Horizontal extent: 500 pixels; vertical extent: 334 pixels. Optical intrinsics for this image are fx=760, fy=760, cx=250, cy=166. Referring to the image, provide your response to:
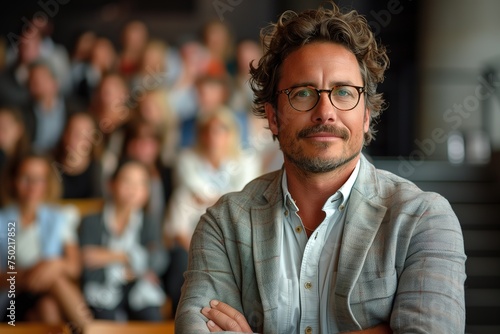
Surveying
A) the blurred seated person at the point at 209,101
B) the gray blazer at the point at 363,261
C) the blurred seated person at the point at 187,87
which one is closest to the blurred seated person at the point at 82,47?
the blurred seated person at the point at 187,87

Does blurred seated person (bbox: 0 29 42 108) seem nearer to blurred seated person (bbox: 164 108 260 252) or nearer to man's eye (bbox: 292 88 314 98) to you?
blurred seated person (bbox: 164 108 260 252)

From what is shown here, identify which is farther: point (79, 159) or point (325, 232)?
point (79, 159)

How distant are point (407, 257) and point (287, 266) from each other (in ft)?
0.89

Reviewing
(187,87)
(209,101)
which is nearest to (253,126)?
(209,101)

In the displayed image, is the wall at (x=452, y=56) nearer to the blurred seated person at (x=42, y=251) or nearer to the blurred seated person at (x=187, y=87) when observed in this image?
the blurred seated person at (x=187, y=87)

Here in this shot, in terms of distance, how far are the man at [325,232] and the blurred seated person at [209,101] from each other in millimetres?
2660

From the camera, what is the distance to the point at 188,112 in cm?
459

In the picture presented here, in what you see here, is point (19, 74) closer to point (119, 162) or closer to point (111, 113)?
point (111, 113)

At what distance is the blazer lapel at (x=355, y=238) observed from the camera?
5.35ft

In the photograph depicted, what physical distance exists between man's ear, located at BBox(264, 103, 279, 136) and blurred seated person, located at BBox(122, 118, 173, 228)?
2.58 m

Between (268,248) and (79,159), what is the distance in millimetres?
2991

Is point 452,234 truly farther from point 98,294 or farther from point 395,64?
point 395,64

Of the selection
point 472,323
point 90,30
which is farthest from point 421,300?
point 90,30

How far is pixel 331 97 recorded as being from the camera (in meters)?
1.70
